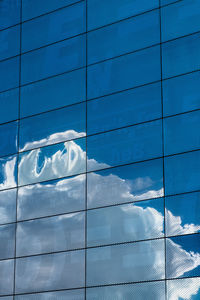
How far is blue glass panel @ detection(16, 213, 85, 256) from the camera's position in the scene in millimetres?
20859

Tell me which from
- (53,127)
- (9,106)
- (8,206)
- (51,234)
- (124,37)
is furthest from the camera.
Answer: (9,106)

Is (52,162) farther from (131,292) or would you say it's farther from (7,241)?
(131,292)

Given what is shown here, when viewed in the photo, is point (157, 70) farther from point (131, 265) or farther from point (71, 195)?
point (131, 265)

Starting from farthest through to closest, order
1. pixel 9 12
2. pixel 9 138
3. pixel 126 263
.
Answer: pixel 9 12, pixel 9 138, pixel 126 263

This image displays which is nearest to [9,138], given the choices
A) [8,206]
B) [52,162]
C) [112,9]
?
[52,162]

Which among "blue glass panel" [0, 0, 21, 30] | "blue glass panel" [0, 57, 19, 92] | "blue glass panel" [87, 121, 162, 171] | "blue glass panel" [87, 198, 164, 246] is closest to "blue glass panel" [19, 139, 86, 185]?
"blue glass panel" [87, 121, 162, 171]

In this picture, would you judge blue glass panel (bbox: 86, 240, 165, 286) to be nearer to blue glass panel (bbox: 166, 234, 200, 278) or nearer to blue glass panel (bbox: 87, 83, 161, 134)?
blue glass panel (bbox: 166, 234, 200, 278)

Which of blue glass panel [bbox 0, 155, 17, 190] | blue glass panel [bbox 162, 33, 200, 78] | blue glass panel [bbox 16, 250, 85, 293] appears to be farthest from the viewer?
blue glass panel [bbox 0, 155, 17, 190]

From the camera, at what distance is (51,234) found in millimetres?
21359

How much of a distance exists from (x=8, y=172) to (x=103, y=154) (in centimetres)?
408

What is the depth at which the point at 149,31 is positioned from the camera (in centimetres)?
2177

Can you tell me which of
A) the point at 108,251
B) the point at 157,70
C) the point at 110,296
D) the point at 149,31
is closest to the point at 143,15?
the point at 149,31

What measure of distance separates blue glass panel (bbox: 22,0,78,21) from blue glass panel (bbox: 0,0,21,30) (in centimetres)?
30

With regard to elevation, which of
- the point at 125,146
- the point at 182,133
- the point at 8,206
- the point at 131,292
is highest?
the point at 182,133
